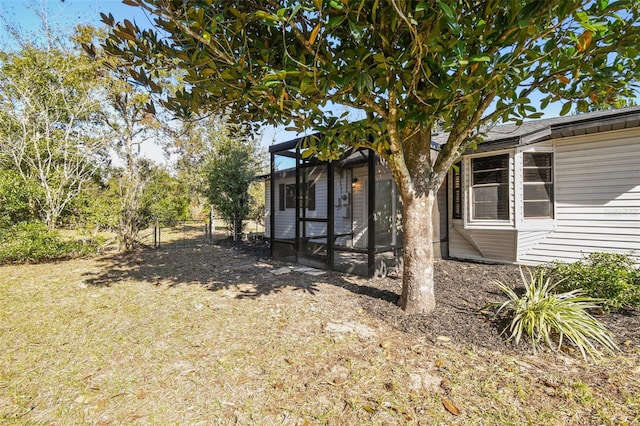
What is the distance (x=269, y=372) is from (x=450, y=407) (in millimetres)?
1454

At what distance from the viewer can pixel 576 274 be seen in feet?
13.5

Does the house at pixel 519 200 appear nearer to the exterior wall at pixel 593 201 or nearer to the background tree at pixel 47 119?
the exterior wall at pixel 593 201

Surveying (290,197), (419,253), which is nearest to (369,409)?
(419,253)

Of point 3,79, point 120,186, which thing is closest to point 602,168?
point 120,186

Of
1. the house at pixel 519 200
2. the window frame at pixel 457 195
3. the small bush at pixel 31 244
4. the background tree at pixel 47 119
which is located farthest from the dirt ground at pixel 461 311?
the background tree at pixel 47 119

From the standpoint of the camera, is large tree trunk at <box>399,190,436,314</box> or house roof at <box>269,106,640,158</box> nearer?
large tree trunk at <box>399,190,436,314</box>

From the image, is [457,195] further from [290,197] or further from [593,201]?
[290,197]

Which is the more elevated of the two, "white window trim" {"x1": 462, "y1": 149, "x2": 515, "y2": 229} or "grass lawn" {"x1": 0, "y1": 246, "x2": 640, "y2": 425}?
"white window trim" {"x1": 462, "y1": 149, "x2": 515, "y2": 229}

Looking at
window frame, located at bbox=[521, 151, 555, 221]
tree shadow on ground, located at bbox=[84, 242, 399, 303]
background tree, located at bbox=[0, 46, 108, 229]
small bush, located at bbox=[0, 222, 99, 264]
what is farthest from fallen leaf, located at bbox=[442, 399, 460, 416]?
background tree, located at bbox=[0, 46, 108, 229]

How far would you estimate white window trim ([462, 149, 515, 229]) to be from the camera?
620 centimetres

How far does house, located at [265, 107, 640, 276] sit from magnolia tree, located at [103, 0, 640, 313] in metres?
2.13

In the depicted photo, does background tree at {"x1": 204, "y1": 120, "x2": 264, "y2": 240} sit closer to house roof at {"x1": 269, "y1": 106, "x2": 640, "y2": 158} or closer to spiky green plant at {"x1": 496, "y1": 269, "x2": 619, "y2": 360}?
house roof at {"x1": 269, "y1": 106, "x2": 640, "y2": 158}

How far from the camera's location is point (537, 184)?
631 centimetres

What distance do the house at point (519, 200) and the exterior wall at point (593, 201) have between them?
0.6 inches
